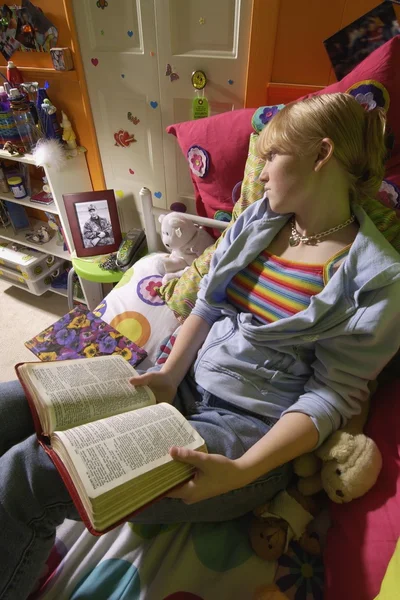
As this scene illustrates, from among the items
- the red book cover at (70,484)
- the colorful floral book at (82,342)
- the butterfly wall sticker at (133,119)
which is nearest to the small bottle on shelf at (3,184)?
the butterfly wall sticker at (133,119)

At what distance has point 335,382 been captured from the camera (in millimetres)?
714

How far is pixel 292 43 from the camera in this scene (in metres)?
1.13

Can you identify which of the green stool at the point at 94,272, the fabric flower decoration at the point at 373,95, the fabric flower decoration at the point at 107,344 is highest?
the fabric flower decoration at the point at 373,95

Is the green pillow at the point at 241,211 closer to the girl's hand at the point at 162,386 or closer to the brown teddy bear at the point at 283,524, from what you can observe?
the girl's hand at the point at 162,386

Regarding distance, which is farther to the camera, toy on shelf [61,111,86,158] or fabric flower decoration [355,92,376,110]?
toy on shelf [61,111,86,158]

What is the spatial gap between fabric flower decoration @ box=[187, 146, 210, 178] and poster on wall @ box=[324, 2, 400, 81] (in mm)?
458

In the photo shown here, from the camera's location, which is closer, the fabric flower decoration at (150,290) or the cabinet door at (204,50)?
the cabinet door at (204,50)

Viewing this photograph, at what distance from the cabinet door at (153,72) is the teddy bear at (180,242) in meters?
0.29

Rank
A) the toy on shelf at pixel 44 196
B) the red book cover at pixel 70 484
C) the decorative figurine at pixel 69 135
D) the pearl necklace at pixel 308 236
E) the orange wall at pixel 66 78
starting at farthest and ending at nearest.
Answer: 1. the toy on shelf at pixel 44 196
2. the decorative figurine at pixel 69 135
3. the orange wall at pixel 66 78
4. the pearl necklace at pixel 308 236
5. the red book cover at pixel 70 484

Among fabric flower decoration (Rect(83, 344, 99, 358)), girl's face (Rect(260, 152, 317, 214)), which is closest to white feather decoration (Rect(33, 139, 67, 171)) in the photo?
fabric flower decoration (Rect(83, 344, 99, 358))

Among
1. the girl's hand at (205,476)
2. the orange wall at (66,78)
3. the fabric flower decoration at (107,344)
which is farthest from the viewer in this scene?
the orange wall at (66,78)

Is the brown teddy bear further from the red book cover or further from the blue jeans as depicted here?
the red book cover

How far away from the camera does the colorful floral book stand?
3.75 feet

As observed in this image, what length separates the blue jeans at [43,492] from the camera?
0.61 m
